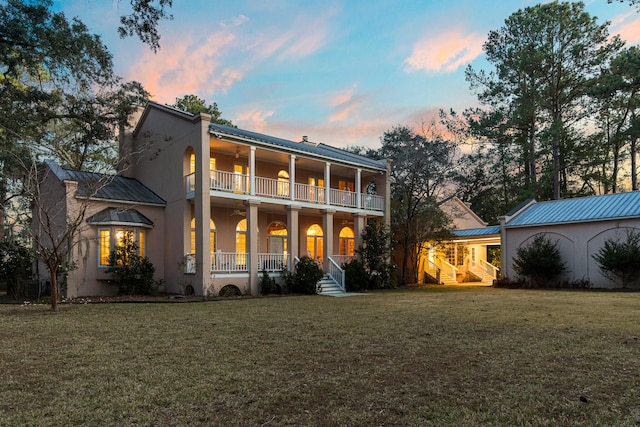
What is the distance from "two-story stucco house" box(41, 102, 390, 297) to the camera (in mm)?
16234

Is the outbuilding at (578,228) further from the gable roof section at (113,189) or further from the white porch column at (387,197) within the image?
the gable roof section at (113,189)

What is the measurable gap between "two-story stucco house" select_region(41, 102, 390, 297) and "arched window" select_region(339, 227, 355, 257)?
192cm

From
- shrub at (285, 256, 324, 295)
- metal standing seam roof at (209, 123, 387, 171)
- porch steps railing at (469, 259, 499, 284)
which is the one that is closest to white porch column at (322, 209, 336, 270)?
shrub at (285, 256, 324, 295)

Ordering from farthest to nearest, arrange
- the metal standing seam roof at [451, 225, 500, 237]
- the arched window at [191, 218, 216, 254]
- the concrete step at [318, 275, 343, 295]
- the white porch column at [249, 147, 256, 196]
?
the metal standing seam roof at [451, 225, 500, 237], the concrete step at [318, 275, 343, 295], the arched window at [191, 218, 216, 254], the white porch column at [249, 147, 256, 196]

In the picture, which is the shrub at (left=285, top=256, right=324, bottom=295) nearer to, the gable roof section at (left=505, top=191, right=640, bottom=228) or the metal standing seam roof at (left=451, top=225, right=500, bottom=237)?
the gable roof section at (left=505, top=191, right=640, bottom=228)

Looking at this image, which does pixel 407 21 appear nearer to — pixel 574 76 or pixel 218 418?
pixel 218 418

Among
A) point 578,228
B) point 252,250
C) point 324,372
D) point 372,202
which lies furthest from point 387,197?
point 324,372

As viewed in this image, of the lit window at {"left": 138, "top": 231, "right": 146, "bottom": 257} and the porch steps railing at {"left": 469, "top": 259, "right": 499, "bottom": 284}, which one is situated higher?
the lit window at {"left": 138, "top": 231, "right": 146, "bottom": 257}

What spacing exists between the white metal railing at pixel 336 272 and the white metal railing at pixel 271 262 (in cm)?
211

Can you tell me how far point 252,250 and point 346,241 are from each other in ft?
28.0

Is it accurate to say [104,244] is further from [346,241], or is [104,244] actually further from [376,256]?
[346,241]

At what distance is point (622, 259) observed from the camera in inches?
682

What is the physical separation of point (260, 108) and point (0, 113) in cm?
1039

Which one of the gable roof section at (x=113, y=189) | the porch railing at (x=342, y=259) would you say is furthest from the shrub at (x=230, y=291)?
the porch railing at (x=342, y=259)
